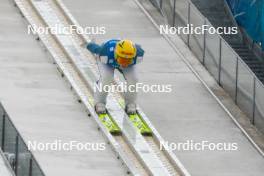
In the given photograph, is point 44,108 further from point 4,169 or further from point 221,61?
point 221,61

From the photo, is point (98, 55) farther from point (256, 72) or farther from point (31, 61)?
point (256, 72)

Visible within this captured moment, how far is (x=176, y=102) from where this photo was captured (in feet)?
117

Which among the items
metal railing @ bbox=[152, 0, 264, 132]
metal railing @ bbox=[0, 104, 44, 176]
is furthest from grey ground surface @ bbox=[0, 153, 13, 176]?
metal railing @ bbox=[152, 0, 264, 132]

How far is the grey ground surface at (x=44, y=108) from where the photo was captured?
32000 millimetres

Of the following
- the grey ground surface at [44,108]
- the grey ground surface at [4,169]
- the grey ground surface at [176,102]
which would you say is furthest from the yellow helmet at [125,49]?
the grey ground surface at [4,169]

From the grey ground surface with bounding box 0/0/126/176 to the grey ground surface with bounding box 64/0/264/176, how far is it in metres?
1.60

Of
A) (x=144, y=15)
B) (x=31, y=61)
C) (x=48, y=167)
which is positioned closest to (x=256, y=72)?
(x=144, y=15)

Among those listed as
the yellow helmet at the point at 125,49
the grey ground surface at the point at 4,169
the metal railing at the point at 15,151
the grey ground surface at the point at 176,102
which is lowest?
the grey ground surface at the point at 176,102

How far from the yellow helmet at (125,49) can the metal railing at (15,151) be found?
297cm

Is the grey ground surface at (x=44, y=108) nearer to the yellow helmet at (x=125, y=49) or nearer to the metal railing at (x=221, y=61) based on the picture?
the yellow helmet at (x=125, y=49)

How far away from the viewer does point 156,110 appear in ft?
→ 115

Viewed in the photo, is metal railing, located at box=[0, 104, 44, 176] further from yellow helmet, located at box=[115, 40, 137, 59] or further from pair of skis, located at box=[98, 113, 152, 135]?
yellow helmet, located at box=[115, 40, 137, 59]

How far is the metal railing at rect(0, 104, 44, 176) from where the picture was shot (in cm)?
2989

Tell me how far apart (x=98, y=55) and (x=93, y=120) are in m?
1.22
